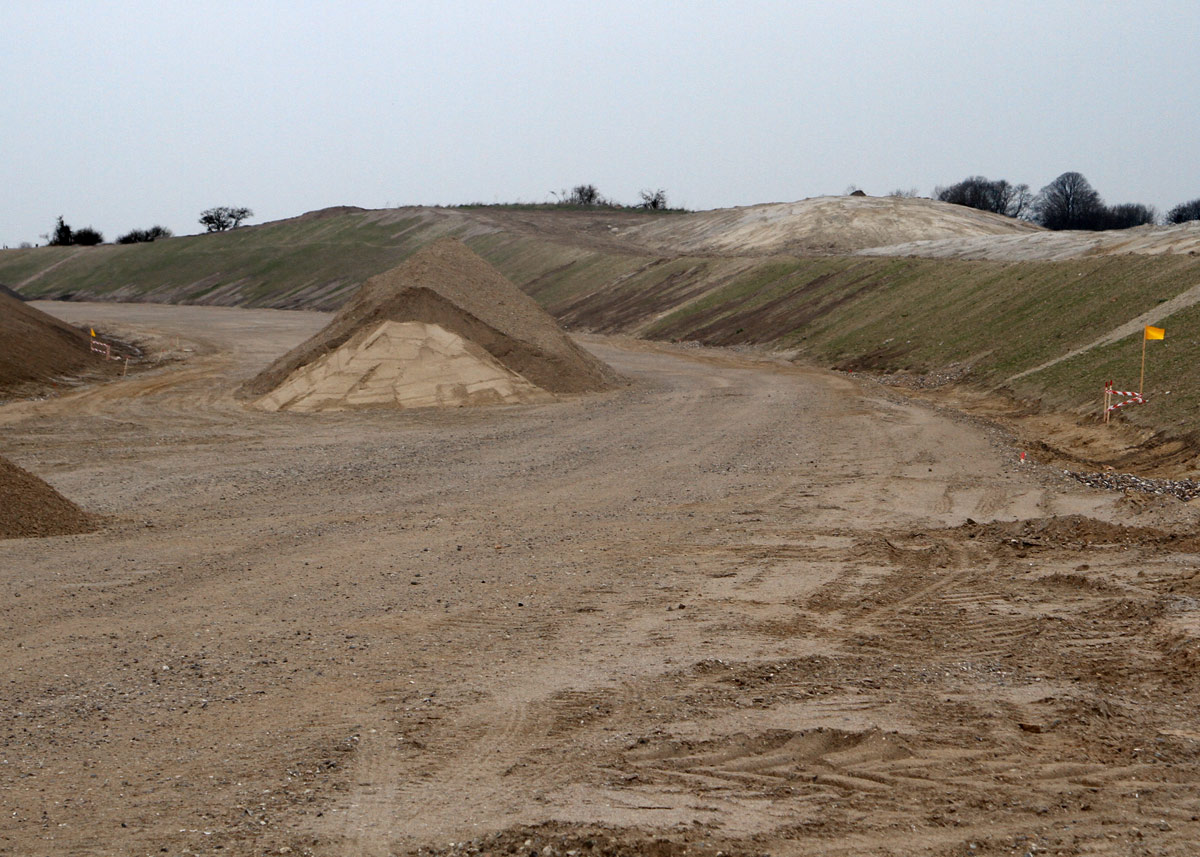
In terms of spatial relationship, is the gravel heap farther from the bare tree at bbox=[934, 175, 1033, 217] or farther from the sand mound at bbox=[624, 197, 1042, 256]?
the bare tree at bbox=[934, 175, 1033, 217]

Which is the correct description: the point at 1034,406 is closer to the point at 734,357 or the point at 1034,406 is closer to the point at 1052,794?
the point at 734,357

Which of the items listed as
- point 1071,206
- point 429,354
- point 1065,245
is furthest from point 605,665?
point 1071,206

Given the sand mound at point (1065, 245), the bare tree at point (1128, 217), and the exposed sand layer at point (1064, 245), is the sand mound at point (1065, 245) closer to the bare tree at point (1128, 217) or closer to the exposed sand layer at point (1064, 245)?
the exposed sand layer at point (1064, 245)

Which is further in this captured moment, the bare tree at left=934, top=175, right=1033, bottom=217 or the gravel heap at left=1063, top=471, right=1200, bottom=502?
the bare tree at left=934, top=175, right=1033, bottom=217

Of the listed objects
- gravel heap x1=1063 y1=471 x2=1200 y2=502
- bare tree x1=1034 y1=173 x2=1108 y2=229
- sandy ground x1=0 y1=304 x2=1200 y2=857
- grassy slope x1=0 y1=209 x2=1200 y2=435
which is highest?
bare tree x1=1034 y1=173 x2=1108 y2=229

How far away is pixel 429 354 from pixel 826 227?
43.7m

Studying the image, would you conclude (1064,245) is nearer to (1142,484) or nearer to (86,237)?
(1142,484)

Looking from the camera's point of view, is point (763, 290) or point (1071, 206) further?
point (1071, 206)

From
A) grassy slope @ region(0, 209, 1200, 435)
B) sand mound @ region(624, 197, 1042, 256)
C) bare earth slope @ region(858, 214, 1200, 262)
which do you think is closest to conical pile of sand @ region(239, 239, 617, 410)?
grassy slope @ region(0, 209, 1200, 435)

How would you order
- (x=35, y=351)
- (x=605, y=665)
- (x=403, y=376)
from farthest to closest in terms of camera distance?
(x=35, y=351) → (x=403, y=376) → (x=605, y=665)

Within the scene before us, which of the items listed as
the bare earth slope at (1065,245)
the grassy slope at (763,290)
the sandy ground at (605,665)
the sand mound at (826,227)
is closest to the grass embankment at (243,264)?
the grassy slope at (763,290)

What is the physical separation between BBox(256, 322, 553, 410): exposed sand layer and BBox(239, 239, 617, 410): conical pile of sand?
0.03 metres

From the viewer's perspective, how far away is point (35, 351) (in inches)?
1380

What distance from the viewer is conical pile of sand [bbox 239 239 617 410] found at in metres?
28.4
